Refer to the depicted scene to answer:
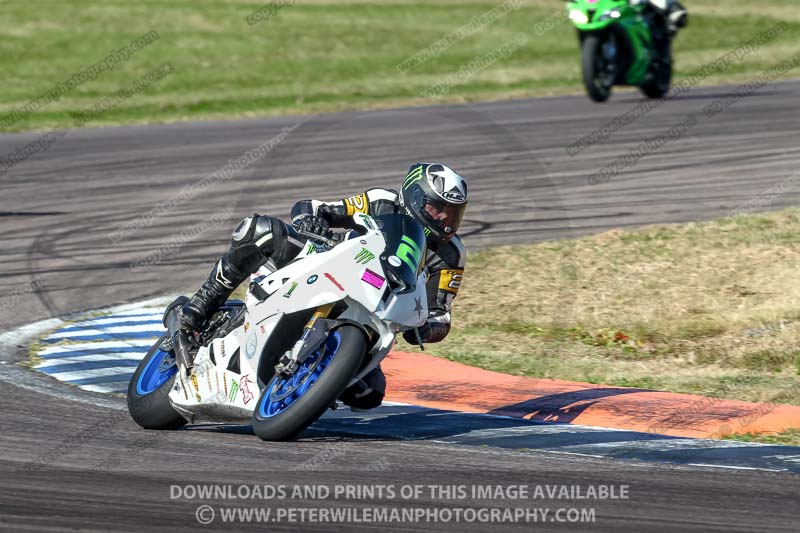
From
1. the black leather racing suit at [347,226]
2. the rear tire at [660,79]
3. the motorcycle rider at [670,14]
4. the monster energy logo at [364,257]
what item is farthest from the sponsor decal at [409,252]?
the motorcycle rider at [670,14]

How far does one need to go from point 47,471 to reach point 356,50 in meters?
30.2

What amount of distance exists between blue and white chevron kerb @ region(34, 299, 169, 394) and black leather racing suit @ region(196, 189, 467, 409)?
2.05 m

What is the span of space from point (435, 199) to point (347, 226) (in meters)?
0.55

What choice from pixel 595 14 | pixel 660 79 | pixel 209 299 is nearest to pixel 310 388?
pixel 209 299

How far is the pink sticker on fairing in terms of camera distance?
23.0 feet

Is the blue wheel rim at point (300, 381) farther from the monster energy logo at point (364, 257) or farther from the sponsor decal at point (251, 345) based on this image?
the monster energy logo at point (364, 257)

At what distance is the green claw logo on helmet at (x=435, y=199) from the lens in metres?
7.57

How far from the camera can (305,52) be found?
35.5m

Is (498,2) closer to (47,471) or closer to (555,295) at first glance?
(555,295)

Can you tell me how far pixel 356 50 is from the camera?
35969 millimetres

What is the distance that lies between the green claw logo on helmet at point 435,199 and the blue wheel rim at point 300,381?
3.20 feet

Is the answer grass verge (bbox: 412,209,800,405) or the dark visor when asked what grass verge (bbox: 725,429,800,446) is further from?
the dark visor

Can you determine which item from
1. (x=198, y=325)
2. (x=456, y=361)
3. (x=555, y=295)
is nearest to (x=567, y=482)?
(x=198, y=325)

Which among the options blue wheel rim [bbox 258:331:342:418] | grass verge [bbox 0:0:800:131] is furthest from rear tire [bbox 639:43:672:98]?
blue wheel rim [bbox 258:331:342:418]
